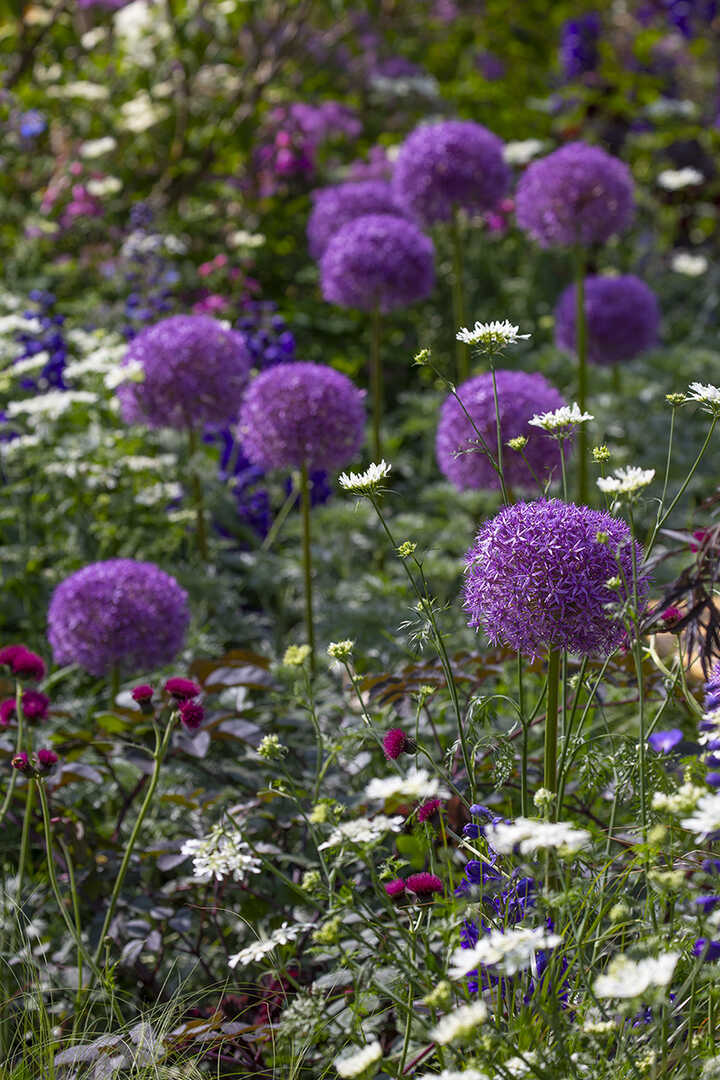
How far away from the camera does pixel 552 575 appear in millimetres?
1732

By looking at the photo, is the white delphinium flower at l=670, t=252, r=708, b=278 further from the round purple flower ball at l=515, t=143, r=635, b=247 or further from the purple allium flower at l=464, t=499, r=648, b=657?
the purple allium flower at l=464, t=499, r=648, b=657

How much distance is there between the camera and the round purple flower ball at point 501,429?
3197mm

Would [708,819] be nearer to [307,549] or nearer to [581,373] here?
[307,549]

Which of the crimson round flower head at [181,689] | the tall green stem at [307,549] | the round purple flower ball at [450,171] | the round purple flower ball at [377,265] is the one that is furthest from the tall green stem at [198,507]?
the crimson round flower head at [181,689]

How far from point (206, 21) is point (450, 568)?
4355 mm

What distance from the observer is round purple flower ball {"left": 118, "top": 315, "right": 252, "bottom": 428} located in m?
3.38

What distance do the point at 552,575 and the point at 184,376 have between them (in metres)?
1.88

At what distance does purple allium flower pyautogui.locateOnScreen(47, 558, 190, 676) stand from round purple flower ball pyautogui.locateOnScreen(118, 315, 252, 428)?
2.27 feet

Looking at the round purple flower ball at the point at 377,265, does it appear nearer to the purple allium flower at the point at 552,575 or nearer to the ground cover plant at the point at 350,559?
the ground cover plant at the point at 350,559

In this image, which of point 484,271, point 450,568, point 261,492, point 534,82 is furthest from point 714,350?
point 534,82

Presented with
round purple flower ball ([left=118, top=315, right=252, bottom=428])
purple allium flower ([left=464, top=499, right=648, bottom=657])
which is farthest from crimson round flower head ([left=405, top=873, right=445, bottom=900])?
round purple flower ball ([left=118, top=315, right=252, bottom=428])

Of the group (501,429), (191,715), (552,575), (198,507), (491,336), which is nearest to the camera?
(552,575)

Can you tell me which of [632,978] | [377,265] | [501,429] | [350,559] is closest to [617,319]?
[377,265]

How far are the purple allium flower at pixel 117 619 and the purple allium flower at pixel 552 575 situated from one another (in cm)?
118
